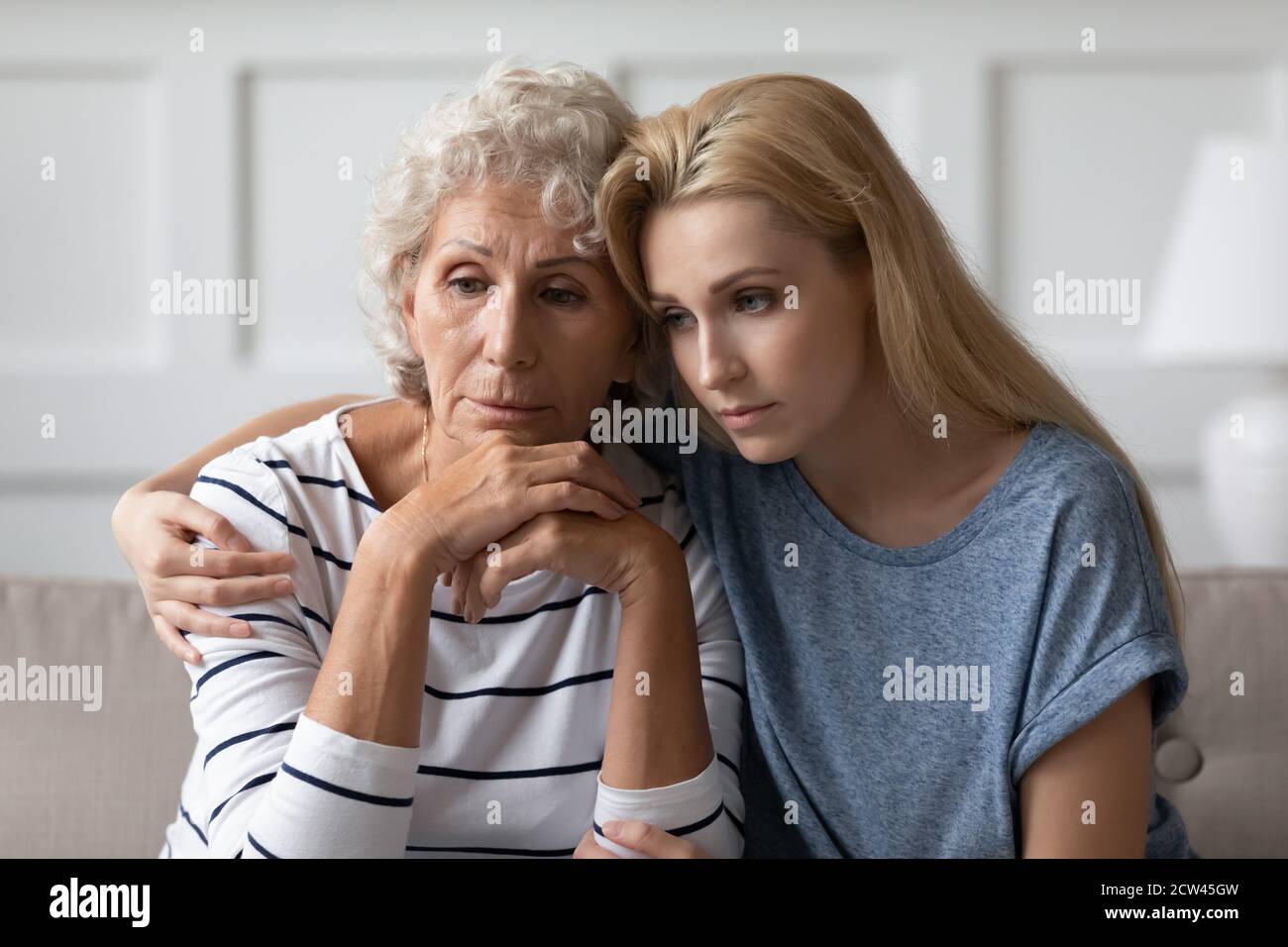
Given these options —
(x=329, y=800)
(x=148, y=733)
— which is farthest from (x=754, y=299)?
(x=148, y=733)

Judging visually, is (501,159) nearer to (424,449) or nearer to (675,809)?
(424,449)

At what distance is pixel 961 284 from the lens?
47.5 inches

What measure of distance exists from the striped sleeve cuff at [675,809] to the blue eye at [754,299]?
1.42 ft

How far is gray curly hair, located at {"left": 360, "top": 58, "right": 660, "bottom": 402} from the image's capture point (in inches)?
46.9

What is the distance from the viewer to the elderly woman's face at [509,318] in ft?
3.84

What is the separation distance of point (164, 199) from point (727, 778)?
1.99 meters

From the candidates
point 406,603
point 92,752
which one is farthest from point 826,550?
point 92,752

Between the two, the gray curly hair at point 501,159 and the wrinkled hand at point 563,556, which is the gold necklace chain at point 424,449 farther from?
the wrinkled hand at point 563,556

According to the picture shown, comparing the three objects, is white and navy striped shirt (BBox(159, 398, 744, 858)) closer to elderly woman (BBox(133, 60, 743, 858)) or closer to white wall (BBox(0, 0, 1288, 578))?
elderly woman (BBox(133, 60, 743, 858))

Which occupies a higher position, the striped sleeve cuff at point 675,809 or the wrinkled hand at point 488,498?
the wrinkled hand at point 488,498

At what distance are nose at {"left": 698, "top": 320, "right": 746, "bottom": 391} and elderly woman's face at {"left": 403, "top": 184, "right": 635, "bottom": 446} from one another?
13 centimetres

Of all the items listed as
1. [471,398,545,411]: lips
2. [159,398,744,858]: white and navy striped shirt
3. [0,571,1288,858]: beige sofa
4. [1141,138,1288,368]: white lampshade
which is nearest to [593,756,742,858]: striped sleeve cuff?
[159,398,744,858]: white and navy striped shirt

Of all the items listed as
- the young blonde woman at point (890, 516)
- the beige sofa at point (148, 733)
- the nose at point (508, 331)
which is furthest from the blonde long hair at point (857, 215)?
the beige sofa at point (148, 733)

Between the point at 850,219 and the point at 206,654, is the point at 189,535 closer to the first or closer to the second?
the point at 206,654
